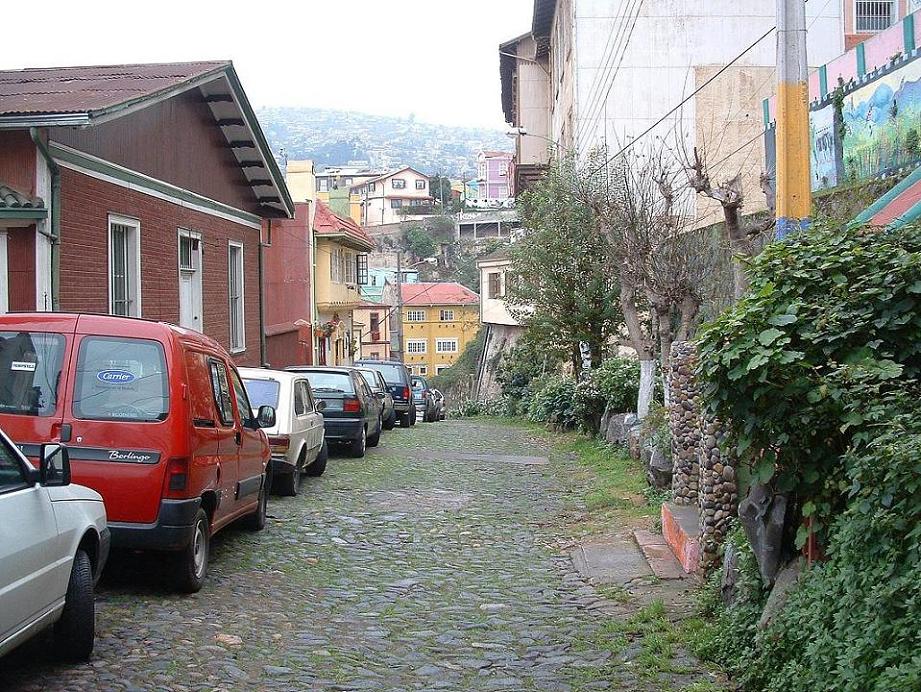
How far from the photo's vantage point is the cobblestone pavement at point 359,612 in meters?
6.29

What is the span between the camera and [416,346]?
80.3 m

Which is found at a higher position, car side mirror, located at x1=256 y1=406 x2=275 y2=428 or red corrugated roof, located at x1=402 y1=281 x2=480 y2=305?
red corrugated roof, located at x1=402 y1=281 x2=480 y2=305

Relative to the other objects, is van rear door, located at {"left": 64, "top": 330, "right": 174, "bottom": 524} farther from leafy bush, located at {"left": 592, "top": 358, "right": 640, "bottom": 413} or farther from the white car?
leafy bush, located at {"left": 592, "top": 358, "right": 640, "bottom": 413}

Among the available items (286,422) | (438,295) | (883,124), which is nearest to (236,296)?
(286,422)

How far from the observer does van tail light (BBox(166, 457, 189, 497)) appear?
7.57 metres

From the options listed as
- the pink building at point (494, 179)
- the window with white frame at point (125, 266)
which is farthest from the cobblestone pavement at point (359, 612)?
the pink building at point (494, 179)

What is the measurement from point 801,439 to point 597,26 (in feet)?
87.7

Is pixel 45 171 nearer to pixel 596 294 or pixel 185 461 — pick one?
pixel 185 461

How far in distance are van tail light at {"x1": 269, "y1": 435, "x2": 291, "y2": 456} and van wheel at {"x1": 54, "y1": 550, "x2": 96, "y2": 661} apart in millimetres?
6733

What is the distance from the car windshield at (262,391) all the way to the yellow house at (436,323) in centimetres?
6272

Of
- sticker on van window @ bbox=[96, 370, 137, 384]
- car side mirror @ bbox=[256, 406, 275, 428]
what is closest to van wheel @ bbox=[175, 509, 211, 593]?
sticker on van window @ bbox=[96, 370, 137, 384]

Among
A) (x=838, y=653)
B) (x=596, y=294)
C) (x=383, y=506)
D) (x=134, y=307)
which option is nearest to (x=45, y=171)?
(x=134, y=307)

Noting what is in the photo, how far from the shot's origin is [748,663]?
572cm

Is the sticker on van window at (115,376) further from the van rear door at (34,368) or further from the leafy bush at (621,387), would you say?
the leafy bush at (621,387)
